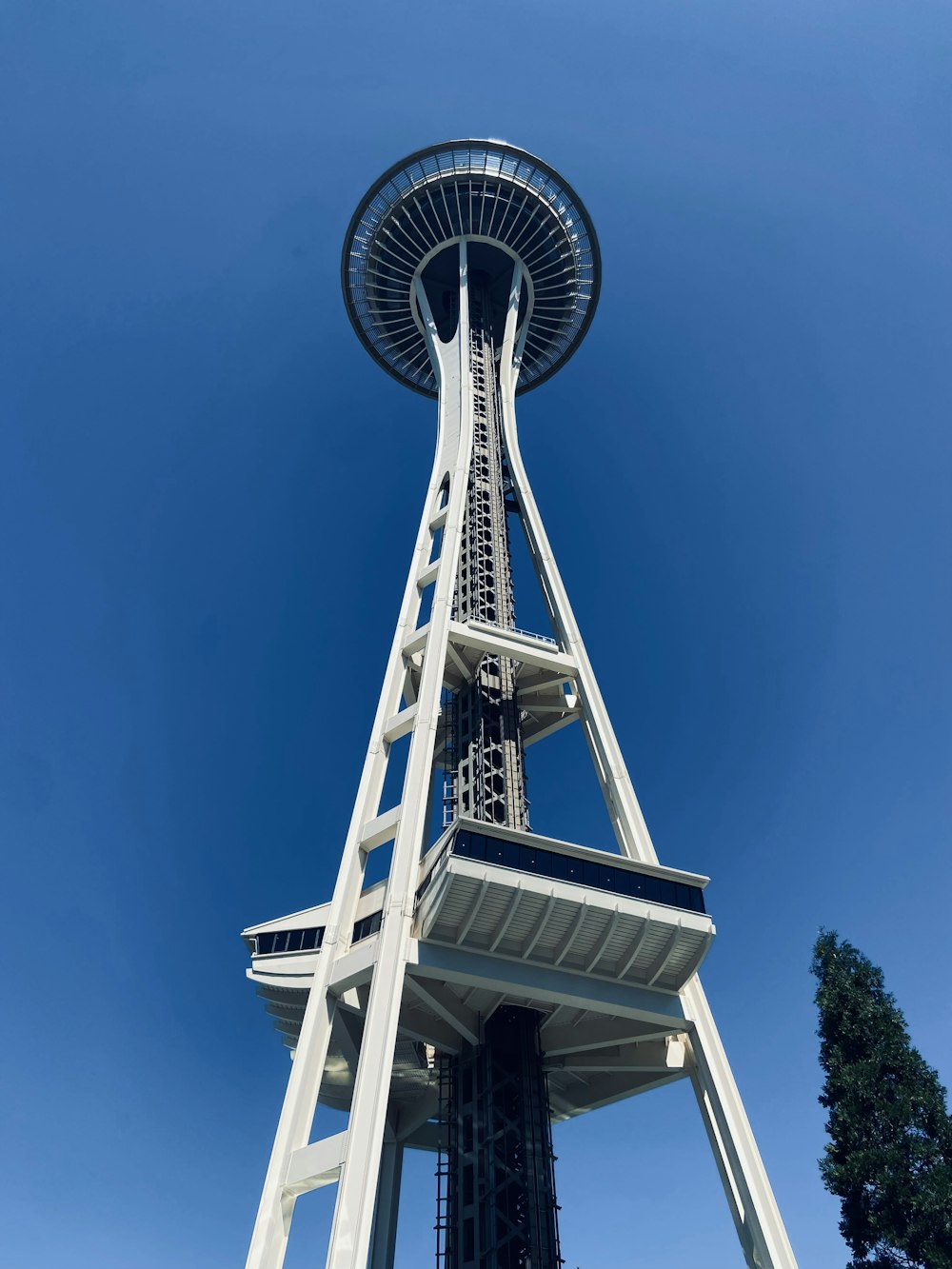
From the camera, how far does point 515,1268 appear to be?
28328 mm

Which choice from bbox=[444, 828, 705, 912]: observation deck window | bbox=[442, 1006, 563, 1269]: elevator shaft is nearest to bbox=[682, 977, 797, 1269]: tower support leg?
bbox=[444, 828, 705, 912]: observation deck window

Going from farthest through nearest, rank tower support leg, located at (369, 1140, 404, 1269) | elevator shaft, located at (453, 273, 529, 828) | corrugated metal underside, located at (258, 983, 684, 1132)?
elevator shaft, located at (453, 273, 529, 828) → tower support leg, located at (369, 1140, 404, 1269) → corrugated metal underside, located at (258, 983, 684, 1132)

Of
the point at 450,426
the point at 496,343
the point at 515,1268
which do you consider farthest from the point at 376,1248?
the point at 496,343

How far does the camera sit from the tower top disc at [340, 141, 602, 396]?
191 feet

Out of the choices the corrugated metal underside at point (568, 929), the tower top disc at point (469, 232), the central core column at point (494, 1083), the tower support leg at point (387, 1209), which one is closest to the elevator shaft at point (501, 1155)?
the central core column at point (494, 1083)

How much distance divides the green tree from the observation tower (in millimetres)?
3668

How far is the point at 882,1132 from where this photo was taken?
28125mm

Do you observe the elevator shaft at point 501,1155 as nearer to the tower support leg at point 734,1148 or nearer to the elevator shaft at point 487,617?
the tower support leg at point 734,1148

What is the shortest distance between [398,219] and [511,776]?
40481mm

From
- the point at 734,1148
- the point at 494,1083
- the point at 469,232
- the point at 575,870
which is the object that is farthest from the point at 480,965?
the point at 469,232

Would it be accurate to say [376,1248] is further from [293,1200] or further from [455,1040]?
[293,1200]

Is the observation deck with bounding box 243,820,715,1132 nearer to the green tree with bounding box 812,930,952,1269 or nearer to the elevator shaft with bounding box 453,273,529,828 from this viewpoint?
the green tree with bounding box 812,930,952,1269

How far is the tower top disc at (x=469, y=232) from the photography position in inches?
2292

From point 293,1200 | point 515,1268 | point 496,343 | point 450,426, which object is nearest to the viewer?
point 293,1200
